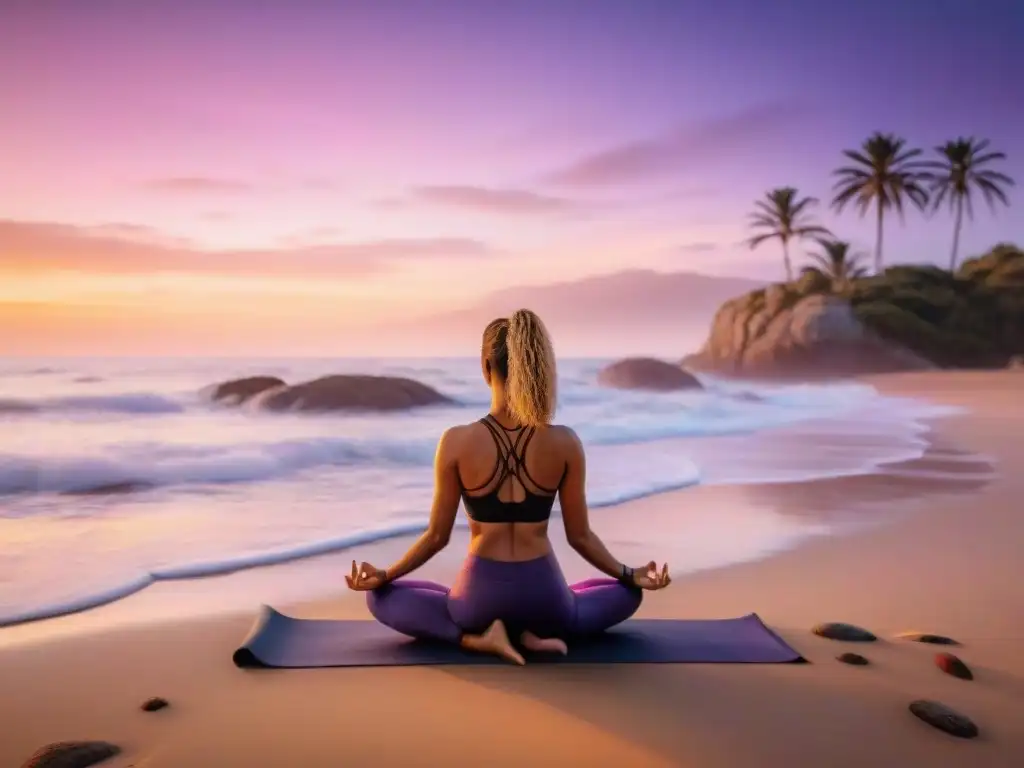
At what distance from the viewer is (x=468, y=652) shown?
332 centimetres

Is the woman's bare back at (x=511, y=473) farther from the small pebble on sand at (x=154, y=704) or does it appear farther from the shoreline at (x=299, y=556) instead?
the shoreline at (x=299, y=556)

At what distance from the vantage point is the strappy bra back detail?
3207mm

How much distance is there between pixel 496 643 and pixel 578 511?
0.60 meters

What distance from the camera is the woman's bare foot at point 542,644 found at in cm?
324

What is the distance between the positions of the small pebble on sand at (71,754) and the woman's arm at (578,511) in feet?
5.59

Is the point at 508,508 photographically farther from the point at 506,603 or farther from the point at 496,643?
the point at 496,643

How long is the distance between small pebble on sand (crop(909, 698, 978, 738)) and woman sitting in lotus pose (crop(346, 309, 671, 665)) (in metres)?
0.93

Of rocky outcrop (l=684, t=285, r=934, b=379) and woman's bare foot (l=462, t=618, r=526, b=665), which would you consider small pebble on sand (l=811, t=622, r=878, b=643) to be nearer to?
woman's bare foot (l=462, t=618, r=526, b=665)

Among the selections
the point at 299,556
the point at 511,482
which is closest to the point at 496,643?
the point at 511,482

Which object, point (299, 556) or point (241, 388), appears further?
point (241, 388)

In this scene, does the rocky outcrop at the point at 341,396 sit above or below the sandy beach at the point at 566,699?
above

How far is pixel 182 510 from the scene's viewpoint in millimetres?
6945

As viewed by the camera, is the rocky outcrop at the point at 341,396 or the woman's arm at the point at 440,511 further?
the rocky outcrop at the point at 341,396

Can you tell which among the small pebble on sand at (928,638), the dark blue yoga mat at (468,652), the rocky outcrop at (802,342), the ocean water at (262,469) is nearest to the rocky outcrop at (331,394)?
the ocean water at (262,469)
